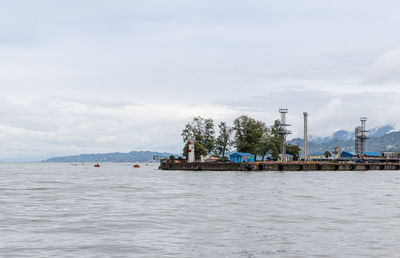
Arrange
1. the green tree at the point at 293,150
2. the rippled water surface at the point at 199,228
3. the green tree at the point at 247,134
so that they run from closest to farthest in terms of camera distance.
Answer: the rippled water surface at the point at 199,228 < the green tree at the point at 247,134 < the green tree at the point at 293,150

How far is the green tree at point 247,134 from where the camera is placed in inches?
6240

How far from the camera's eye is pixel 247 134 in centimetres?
15888

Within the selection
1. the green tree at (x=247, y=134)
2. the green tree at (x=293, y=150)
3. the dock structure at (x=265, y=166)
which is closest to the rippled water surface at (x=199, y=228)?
the dock structure at (x=265, y=166)

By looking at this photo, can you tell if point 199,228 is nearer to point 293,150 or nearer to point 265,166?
point 265,166

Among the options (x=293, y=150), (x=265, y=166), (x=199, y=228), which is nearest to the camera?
(x=199, y=228)

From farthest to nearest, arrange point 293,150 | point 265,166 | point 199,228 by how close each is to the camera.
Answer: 1. point 293,150
2. point 265,166
3. point 199,228

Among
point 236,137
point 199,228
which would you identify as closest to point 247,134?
point 236,137

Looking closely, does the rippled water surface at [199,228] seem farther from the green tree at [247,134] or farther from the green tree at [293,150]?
the green tree at [293,150]

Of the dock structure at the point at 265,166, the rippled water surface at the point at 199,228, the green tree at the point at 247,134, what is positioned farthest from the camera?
the green tree at the point at 247,134

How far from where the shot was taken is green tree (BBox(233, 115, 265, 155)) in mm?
158500

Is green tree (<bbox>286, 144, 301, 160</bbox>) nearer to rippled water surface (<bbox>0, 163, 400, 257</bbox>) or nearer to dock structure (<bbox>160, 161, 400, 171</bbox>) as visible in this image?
dock structure (<bbox>160, 161, 400, 171</bbox>)

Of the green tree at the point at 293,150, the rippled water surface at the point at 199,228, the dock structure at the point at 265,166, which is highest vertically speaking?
the green tree at the point at 293,150

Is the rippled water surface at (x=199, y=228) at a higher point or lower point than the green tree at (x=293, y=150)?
lower

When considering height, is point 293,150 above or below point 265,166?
above
